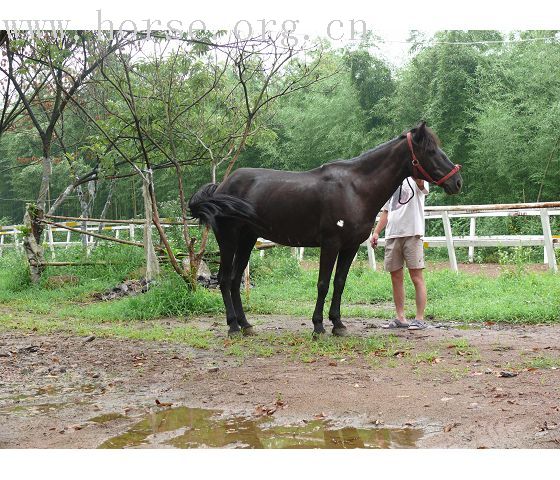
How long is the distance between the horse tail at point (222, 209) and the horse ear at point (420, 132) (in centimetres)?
153

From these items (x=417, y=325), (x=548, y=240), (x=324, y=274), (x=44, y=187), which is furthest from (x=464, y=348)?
(x=44, y=187)

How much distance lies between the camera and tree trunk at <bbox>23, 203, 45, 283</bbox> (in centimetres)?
1041

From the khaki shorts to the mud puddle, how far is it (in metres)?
3.04

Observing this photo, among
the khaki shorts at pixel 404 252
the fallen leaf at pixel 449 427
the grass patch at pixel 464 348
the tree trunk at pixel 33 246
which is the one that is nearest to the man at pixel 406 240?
the khaki shorts at pixel 404 252

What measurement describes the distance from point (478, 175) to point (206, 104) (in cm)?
886

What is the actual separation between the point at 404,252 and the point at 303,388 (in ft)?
8.33

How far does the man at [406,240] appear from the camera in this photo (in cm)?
630

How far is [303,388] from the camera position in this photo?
4.21m

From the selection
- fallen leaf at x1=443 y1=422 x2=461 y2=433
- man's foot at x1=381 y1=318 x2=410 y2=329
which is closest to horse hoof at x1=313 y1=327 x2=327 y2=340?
man's foot at x1=381 y1=318 x2=410 y2=329

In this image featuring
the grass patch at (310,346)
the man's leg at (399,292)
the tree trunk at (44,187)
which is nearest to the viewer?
the grass patch at (310,346)

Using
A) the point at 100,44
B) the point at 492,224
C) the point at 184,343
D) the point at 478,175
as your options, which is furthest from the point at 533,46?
the point at 184,343

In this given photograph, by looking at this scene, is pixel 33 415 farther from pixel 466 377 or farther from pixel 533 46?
pixel 533 46

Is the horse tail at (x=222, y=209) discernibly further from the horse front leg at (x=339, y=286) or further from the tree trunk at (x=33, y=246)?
the tree trunk at (x=33, y=246)

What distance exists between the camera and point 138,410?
3.89m
